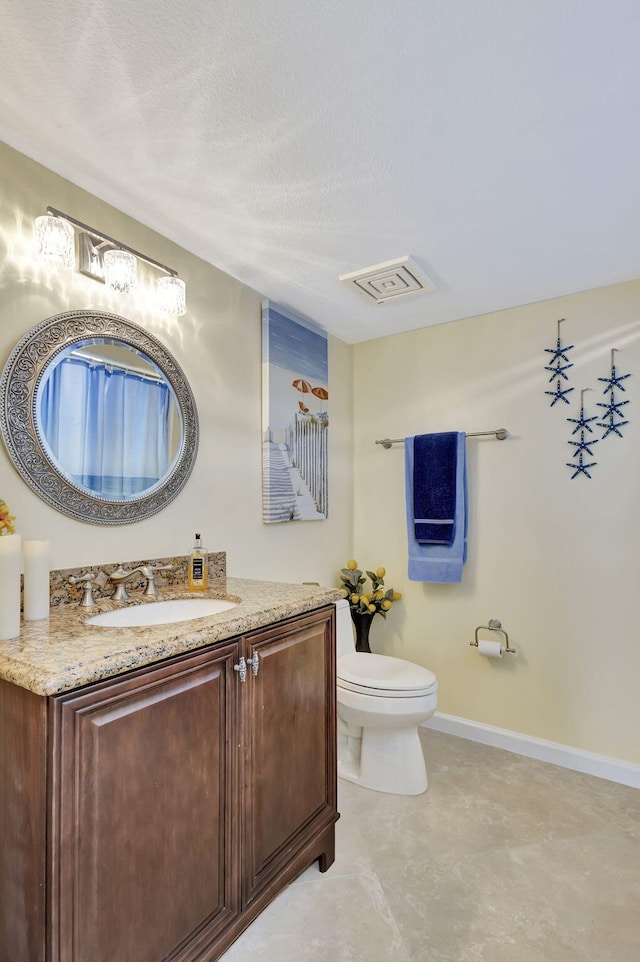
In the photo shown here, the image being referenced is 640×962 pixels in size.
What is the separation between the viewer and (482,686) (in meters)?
2.59

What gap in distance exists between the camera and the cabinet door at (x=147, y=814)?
93 centimetres

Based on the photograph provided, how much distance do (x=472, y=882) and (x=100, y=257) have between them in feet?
7.73

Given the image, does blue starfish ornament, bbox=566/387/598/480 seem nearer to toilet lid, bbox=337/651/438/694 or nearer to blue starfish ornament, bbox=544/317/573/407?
blue starfish ornament, bbox=544/317/573/407

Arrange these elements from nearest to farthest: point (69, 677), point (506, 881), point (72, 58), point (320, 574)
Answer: point (69, 677), point (72, 58), point (506, 881), point (320, 574)

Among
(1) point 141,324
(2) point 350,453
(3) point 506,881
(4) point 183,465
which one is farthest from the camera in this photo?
(2) point 350,453

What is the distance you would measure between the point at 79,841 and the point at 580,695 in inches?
86.7

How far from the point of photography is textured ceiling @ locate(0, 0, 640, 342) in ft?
3.58

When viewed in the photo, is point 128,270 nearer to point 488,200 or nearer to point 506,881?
point 488,200

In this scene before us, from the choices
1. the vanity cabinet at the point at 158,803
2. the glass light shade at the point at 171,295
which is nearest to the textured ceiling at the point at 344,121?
the glass light shade at the point at 171,295

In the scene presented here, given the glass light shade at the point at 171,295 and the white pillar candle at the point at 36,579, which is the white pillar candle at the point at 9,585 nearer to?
the white pillar candle at the point at 36,579

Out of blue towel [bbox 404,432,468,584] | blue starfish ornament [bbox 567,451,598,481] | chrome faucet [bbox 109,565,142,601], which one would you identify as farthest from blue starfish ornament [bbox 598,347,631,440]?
chrome faucet [bbox 109,565,142,601]

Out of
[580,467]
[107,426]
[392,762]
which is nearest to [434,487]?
[580,467]

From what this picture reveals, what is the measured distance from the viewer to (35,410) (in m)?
1.44

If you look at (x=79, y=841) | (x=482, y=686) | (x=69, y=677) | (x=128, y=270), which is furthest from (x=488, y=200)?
(x=482, y=686)
